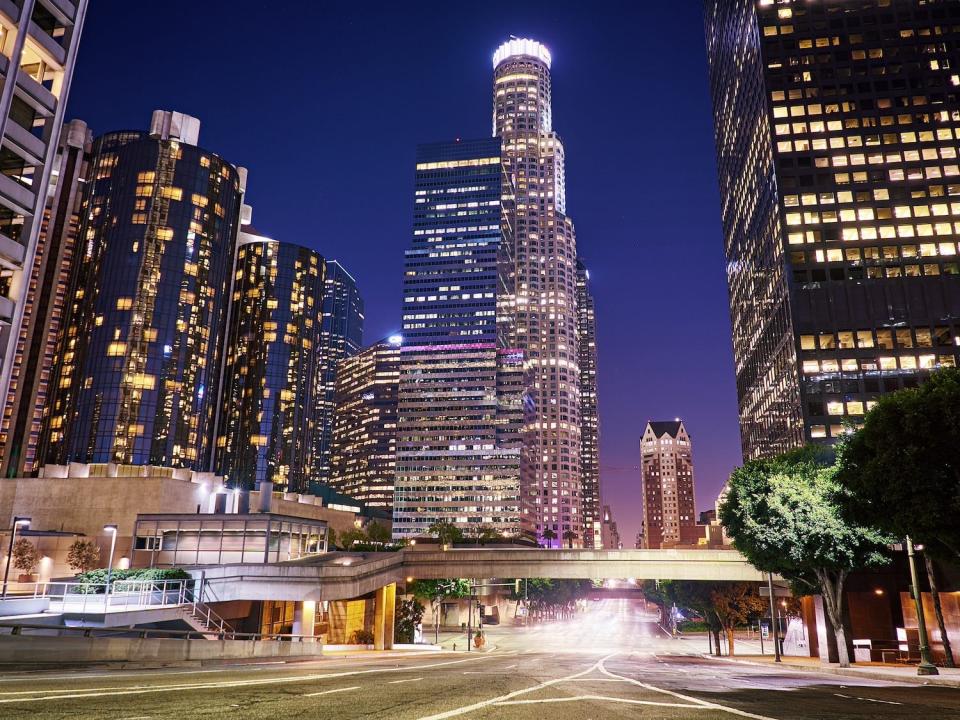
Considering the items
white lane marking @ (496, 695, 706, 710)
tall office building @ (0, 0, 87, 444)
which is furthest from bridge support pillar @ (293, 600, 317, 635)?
white lane marking @ (496, 695, 706, 710)

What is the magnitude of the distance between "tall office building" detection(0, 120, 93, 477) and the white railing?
114m

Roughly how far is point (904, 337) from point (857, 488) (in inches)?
3956

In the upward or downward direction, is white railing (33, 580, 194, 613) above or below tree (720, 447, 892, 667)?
below

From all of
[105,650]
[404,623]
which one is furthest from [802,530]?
[404,623]

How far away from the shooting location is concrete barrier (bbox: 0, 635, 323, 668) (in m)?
19.6

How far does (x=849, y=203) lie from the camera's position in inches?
4968

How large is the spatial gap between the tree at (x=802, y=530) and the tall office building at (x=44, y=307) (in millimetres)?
135207

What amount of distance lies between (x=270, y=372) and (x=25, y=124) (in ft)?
446

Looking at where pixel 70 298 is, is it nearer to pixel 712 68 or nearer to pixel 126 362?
pixel 126 362

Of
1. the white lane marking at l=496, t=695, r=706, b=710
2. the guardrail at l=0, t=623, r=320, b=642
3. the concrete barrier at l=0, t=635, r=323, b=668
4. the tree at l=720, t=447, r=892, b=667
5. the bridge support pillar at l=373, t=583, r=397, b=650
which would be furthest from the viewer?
the bridge support pillar at l=373, t=583, r=397, b=650

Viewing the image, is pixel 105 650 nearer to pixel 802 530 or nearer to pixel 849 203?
pixel 802 530

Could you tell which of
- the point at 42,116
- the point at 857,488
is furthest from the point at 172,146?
the point at 857,488

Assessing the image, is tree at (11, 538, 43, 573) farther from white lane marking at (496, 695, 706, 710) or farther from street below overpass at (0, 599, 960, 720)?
white lane marking at (496, 695, 706, 710)

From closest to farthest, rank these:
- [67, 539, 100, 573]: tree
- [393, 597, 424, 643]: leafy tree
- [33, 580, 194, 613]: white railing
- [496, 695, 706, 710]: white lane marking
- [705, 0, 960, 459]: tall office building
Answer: [496, 695, 706, 710]: white lane marking → [33, 580, 194, 613]: white railing → [393, 597, 424, 643]: leafy tree → [67, 539, 100, 573]: tree → [705, 0, 960, 459]: tall office building
